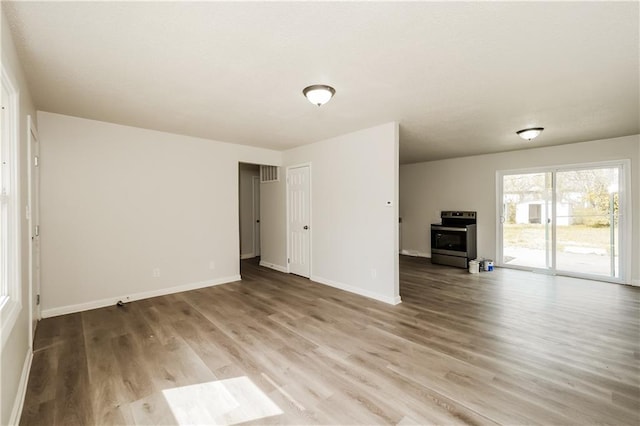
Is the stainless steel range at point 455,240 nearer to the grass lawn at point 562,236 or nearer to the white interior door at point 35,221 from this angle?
the grass lawn at point 562,236

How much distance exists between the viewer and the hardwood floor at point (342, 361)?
188cm

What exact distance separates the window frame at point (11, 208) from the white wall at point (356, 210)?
11.6 feet

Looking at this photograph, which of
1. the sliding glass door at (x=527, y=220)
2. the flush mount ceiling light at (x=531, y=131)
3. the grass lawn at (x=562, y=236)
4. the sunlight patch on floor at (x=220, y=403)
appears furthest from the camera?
the sliding glass door at (x=527, y=220)

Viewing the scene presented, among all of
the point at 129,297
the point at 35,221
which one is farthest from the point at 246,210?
the point at 35,221

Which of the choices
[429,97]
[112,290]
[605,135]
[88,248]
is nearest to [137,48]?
[429,97]

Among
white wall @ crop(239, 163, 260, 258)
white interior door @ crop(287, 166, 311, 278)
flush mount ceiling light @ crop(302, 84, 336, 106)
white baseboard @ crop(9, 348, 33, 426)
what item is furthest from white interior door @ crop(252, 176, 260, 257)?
white baseboard @ crop(9, 348, 33, 426)

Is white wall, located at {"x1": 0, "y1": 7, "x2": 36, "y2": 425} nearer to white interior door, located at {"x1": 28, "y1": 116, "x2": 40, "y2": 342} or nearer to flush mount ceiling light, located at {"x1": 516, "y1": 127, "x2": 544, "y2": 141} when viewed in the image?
white interior door, located at {"x1": 28, "y1": 116, "x2": 40, "y2": 342}

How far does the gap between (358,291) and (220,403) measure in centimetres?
271

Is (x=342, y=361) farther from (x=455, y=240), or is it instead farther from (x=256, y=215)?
(x=256, y=215)

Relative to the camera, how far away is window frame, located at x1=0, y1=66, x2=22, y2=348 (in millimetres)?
1876

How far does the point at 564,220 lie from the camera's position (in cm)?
536

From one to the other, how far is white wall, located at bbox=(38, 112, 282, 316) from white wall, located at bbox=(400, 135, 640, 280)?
15.3ft

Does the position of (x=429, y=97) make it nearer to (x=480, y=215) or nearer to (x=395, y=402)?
(x=395, y=402)

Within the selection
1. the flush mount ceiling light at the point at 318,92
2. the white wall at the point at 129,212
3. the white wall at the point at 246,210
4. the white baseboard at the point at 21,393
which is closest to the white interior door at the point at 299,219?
the white wall at the point at 129,212
